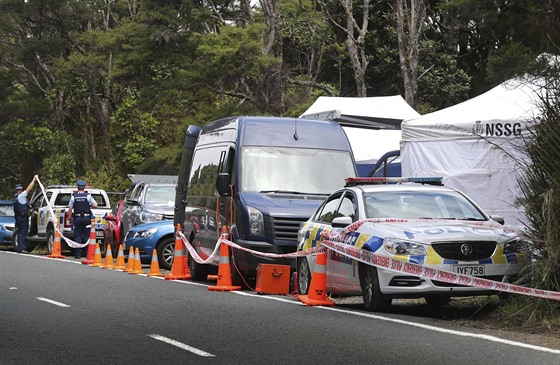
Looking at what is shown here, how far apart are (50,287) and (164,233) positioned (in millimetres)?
5865

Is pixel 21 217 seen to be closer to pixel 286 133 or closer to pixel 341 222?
pixel 286 133

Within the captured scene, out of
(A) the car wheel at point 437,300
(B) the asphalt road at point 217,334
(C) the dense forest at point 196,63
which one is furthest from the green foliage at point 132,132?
(A) the car wheel at point 437,300

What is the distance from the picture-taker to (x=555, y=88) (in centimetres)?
1346

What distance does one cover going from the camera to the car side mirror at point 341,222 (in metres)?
14.4

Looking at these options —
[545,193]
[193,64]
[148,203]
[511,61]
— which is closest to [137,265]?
[148,203]

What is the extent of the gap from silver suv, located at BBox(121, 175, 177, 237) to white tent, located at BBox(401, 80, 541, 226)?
28.0 ft

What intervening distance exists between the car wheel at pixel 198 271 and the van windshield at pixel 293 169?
2520 millimetres

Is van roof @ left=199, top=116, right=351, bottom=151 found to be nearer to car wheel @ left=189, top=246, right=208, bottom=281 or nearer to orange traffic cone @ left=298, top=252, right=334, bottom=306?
car wheel @ left=189, top=246, right=208, bottom=281

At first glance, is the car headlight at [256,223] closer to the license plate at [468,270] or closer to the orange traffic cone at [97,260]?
the license plate at [468,270]

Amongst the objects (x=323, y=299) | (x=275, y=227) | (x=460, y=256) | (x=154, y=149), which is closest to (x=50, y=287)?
(x=275, y=227)

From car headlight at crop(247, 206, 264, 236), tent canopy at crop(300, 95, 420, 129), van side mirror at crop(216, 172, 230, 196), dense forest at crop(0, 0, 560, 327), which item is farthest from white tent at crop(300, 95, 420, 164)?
car headlight at crop(247, 206, 264, 236)

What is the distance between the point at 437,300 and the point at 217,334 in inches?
159

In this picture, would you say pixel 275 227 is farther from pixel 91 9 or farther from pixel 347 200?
pixel 91 9

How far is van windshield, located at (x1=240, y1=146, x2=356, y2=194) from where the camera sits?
18.8 meters
